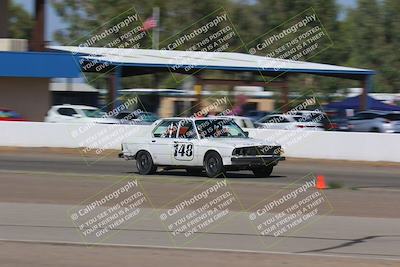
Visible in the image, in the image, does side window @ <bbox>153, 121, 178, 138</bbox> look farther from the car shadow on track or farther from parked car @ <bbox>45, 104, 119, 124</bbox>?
parked car @ <bbox>45, 104, 119, 124</bbox>

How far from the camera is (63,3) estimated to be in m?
89.2

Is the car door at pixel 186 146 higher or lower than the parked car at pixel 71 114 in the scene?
higher

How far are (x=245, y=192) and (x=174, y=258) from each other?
7470mm

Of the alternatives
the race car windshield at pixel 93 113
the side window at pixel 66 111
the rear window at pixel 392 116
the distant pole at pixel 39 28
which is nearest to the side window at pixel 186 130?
the race car windshield at pixel 93 113

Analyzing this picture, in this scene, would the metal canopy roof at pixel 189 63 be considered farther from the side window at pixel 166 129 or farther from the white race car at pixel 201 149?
the white race car at pixel 201 149

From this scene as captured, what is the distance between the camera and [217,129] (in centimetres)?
1961

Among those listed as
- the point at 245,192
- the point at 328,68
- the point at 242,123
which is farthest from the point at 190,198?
the point at 328,68

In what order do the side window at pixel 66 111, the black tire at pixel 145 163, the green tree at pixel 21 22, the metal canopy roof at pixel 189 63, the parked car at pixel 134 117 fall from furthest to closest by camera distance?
the green tree at pixel 21 22
the metal canopy roof at pixel 189 63
the side window at pixel 66 111
the parked car at pixel 134 117
the black tire at pixel 145 163

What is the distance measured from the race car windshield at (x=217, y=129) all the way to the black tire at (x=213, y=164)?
607 millimetres

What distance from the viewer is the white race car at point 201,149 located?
18734mm

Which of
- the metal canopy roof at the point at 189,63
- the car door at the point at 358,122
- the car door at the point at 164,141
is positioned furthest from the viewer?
the metal canopy roof at the point at 189,63

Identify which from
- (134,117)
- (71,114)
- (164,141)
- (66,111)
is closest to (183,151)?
(164,141)

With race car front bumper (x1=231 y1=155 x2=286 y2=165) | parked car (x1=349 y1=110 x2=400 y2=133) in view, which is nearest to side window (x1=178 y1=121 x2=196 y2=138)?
race car front bumper (x1=231 y1=155 x2=286 y2=165)

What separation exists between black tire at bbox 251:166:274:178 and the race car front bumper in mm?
431
